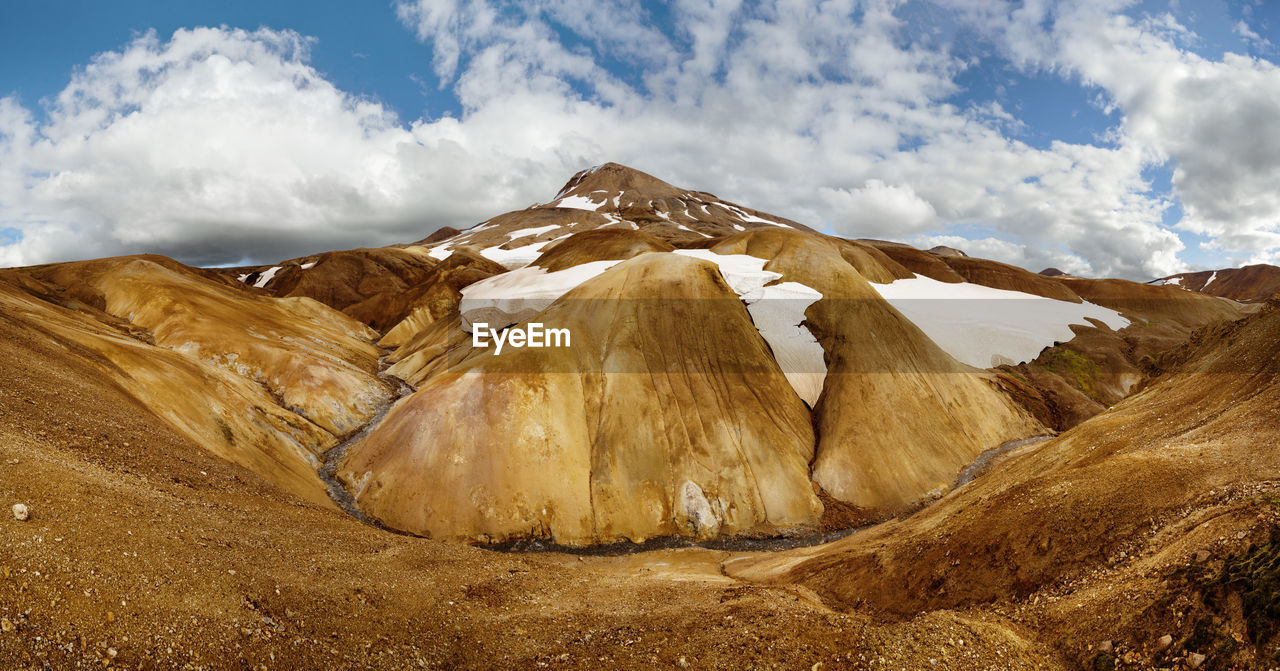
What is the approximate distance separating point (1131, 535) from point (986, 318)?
56011mm

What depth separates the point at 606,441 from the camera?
30.8 metres

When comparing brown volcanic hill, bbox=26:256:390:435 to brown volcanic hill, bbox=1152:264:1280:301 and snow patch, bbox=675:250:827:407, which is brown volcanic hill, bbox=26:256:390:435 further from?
brown volcanic hill, bbox=1152:264:1280:301

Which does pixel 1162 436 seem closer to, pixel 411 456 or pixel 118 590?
pixel 118 590

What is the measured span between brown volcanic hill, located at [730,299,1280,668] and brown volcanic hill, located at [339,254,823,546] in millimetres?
9892

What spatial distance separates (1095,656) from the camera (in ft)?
24.6

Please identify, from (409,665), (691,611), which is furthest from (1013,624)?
(409,665)

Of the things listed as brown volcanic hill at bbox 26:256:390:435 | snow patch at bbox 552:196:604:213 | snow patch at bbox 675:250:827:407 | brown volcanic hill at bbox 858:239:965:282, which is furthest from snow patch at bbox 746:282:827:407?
snow patch at bbox 552:196:604:213

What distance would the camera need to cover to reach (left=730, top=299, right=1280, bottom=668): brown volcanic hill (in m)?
7.29

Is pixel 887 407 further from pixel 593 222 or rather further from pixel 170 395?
pixel 593 222

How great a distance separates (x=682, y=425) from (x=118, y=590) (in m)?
25.9

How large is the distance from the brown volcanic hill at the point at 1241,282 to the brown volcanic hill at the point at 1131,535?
196416mm

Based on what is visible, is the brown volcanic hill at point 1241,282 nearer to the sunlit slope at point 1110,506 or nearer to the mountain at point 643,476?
the mountain at point 643,476

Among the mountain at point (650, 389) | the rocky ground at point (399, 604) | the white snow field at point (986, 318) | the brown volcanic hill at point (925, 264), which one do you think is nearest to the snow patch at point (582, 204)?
the brown volcanic hill at point (925, 264)

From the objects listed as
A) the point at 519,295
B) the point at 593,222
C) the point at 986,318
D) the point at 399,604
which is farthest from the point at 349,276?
the point at 399,604
